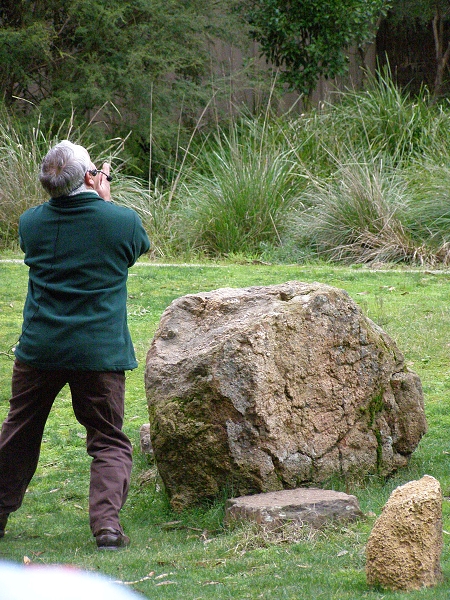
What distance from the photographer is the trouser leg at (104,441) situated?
12.6 feet

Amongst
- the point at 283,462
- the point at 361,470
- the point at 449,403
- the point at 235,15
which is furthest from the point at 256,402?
the point at 235,15

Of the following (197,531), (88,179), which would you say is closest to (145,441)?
(197,531)

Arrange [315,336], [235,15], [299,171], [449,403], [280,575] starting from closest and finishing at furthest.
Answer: [280,575] → [315,336] → [449,403] → [299,171] → [235,15]

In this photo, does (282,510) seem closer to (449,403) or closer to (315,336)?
(315,336)

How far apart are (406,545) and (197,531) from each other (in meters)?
1.29

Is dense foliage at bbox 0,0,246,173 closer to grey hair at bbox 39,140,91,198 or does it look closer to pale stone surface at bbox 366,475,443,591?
grey hair at bbox 39,140,91,198

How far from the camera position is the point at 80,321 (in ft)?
12.3

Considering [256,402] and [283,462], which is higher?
[256,402]

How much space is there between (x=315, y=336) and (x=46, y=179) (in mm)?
1540

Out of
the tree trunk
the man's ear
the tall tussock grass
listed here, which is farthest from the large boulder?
the tree trunk

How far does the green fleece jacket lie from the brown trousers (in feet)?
0.34

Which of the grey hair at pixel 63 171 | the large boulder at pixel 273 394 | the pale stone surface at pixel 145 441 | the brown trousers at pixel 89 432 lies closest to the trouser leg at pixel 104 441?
the brown trousers at pixel 89 432

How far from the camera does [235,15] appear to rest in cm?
1745

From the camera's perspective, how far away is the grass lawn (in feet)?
10.6
